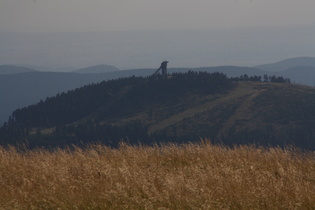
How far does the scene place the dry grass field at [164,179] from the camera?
23.2 feet

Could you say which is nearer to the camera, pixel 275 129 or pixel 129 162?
pixel 129 162

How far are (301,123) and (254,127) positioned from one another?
53.1ft

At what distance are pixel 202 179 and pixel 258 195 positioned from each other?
3.85 ft

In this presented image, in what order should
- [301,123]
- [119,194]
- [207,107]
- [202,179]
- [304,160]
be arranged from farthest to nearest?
[207,107]
[301,123]
[304,160]
[202,179]
[119,194]

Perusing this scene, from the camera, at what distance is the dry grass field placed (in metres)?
7.07

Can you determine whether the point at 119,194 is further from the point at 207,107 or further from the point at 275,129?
the point at 207,107

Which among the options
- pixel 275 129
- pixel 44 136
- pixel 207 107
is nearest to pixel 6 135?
pixel 44 136

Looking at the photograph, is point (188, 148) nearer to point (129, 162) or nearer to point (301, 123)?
point (129, 162)

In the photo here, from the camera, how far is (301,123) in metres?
165

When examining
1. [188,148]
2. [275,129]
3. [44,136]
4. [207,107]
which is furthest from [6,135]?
[188,148]

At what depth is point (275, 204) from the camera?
22.5 feet

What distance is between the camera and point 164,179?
8031 millimetres

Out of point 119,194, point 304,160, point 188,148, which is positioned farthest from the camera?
point 188,148

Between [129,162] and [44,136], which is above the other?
[129,162]
